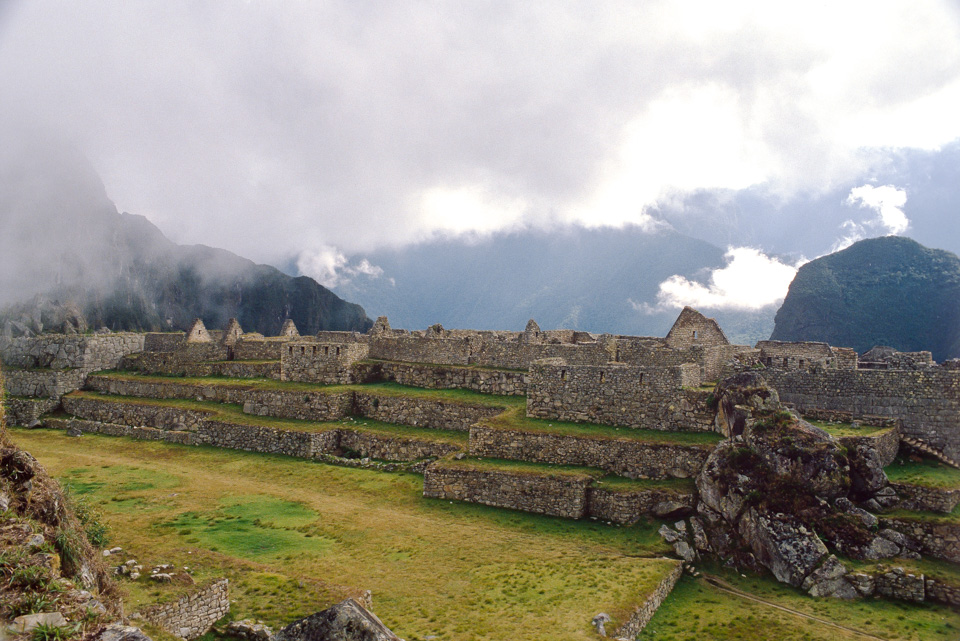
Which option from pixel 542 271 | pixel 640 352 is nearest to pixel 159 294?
pixel 542 271

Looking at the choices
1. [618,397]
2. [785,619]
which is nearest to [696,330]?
[618,397]

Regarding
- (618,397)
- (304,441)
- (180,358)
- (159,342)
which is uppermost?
(618,397)

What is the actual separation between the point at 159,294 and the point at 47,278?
2328 cm

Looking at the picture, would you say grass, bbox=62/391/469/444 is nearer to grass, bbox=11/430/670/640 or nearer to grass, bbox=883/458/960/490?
grass, bbox=11/430/670/640

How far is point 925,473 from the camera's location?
14.4 m

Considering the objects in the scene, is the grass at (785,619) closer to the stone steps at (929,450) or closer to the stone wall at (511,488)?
the stone wall at (511,488)

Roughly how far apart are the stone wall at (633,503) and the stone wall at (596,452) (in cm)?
114

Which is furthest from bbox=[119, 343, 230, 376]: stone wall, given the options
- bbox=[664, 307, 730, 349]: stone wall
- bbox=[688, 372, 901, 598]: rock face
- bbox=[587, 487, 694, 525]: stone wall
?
bbox=[688, 372, 901, 598]: rock face

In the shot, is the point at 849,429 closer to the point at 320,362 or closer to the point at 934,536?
the point at 934,536

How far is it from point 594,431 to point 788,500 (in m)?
6.19

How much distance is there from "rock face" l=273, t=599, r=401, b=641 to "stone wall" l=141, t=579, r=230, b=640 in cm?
459

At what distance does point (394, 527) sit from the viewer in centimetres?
1514

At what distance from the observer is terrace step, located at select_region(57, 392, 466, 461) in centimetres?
2180

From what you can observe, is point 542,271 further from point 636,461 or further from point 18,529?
point 18,529
